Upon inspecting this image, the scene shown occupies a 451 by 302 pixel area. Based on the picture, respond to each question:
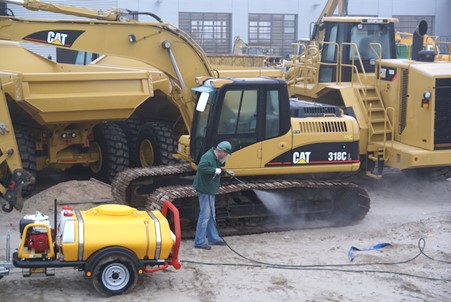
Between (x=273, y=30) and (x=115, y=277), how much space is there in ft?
113

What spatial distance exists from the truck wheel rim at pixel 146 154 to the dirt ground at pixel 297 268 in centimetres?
120

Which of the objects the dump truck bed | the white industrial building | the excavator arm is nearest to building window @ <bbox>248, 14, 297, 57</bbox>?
the white industrial building

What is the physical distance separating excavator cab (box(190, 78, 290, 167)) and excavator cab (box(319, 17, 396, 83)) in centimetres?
408

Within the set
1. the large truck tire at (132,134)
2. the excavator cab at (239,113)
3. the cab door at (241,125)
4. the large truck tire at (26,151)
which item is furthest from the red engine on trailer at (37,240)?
the large truck tire at (132,134)

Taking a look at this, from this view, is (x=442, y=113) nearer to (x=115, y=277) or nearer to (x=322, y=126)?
(x=322, y=126)

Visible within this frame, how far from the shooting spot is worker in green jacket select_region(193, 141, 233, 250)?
31.1 ft

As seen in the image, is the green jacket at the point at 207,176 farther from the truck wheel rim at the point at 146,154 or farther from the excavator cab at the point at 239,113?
the truck wheel rim at the point at 146,154

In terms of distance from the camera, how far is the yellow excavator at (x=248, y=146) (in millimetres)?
10422

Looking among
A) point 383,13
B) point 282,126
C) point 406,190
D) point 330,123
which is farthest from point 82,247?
point 383,13

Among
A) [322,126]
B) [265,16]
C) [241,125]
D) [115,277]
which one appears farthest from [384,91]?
[265,16]

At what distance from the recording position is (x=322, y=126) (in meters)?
11.0

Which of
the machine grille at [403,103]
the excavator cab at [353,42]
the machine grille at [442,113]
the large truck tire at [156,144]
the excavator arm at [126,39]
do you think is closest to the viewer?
the excavator arm at [126,39]

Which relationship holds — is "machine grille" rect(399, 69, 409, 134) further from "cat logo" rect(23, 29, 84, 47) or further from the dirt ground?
"cat logo" rect(23, 29, 84, 47)

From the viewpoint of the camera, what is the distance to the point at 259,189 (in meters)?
10.5
